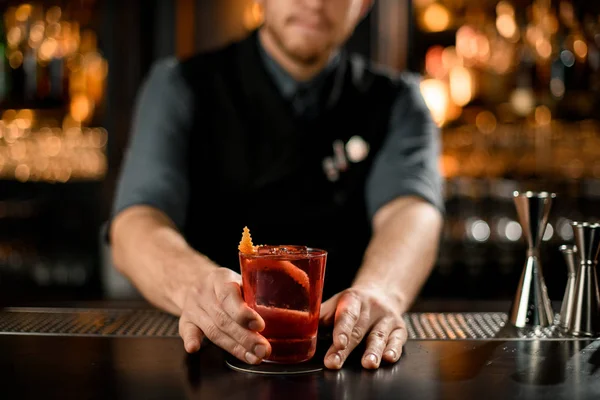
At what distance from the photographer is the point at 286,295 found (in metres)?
0.93

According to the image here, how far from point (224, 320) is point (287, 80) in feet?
3.60

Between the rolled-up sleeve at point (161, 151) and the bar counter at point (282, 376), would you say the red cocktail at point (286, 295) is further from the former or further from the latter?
the rolled-up sleeve at point (161, 151)

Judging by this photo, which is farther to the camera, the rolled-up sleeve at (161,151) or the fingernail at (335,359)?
the rolled-up sleeve at (161,151)

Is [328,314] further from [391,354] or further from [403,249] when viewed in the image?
[403,249]

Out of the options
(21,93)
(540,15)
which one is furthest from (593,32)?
(21,93)

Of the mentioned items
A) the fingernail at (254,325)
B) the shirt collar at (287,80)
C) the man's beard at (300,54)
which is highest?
the man's beard at (300,54)

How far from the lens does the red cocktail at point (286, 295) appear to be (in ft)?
3.01

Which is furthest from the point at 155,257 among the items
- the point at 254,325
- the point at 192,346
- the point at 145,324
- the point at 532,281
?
the point at 532,281

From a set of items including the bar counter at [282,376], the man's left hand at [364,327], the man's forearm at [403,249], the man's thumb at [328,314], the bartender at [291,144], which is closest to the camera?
the bar counter at [282,376]

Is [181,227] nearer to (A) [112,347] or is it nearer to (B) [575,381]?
(A) [112,347]

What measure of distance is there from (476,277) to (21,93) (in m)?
2.18

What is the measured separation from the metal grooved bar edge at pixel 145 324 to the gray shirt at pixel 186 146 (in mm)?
320

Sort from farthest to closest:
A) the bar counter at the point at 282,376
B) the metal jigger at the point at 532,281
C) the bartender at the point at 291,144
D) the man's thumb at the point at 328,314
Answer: the bartender at the point at 291,144 < the metal jigger at the point at 532,281 < the man's thumb at the point at 328,314 < the bar counter at the point at 282,376

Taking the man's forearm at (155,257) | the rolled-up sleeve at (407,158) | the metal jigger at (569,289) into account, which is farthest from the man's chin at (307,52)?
the metal jigger at (569,289)
